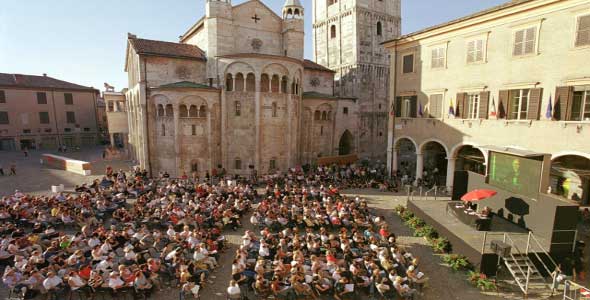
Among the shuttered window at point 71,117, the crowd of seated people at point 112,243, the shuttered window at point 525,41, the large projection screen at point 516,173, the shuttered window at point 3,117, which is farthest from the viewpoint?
the shuttered window at point 71,117

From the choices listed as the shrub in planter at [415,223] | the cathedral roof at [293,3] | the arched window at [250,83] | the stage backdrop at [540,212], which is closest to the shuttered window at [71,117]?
the arched window at [250,83]

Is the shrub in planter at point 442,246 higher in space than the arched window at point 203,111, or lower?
lower

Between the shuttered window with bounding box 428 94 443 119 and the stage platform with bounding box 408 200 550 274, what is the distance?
8.20m

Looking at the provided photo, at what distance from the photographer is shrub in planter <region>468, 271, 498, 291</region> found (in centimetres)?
1108

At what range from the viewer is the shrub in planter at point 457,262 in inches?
484

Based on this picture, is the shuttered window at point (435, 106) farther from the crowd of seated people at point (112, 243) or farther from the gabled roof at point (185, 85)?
the gabled roof at point (185, 85)

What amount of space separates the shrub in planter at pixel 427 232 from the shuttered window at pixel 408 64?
14.2 m

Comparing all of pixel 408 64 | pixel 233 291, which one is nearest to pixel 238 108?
pixel 408 64

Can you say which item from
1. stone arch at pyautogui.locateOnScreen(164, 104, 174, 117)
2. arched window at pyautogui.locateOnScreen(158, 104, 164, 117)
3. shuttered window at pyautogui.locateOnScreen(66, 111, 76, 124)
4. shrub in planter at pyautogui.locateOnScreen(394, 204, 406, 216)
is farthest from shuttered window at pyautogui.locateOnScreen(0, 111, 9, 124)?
shrub in planter at pyautogui.locateOnScreen(394, 204, 406, 216)

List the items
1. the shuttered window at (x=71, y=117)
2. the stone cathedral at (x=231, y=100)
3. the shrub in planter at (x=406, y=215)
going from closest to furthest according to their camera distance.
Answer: the shrub in planter at (x=406, y=215)
the stone cathedral at (x=231, y=100)
the shuttered window at (x=71, y=117)

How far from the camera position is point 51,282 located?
9641 millimetres

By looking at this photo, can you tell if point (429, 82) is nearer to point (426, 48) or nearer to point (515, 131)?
point (426, 48)

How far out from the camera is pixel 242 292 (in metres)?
10.8

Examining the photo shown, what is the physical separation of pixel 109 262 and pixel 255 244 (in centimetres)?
550
